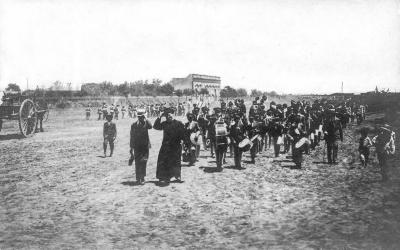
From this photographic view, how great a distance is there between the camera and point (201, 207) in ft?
25.0

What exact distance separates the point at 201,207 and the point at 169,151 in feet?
7.41

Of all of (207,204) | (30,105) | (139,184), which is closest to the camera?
(207,204)

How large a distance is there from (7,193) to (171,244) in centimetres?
513

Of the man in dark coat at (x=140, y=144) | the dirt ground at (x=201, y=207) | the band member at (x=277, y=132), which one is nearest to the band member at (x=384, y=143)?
the dirt ground at (x=201, y=207)

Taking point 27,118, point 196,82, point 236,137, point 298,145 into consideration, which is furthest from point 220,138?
point 196,82

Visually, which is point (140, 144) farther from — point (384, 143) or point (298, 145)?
point (384, 143)

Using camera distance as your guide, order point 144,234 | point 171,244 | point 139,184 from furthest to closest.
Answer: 1. point 139,184
2. point 144,234
3. point 171,244

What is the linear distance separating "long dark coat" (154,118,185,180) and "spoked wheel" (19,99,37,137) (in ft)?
35.7

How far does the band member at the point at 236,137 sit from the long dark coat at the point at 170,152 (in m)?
2.70

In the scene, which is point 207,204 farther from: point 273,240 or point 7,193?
point 7,193

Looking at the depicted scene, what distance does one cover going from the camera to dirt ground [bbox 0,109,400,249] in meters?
5.86

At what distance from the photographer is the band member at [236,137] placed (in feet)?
39.0

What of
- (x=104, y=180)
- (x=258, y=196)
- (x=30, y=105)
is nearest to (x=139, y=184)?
(x=104, y=180)

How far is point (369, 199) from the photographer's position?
815 cm
